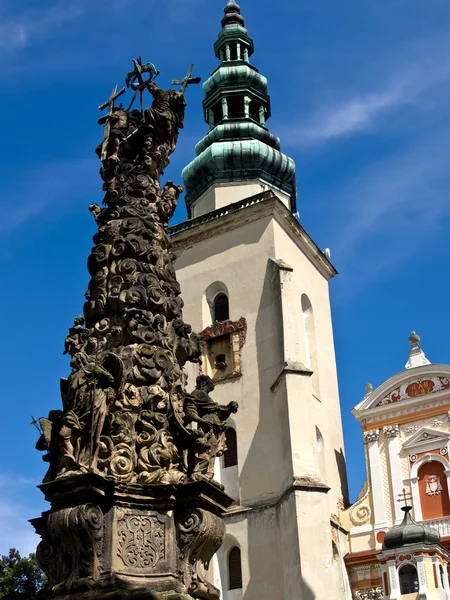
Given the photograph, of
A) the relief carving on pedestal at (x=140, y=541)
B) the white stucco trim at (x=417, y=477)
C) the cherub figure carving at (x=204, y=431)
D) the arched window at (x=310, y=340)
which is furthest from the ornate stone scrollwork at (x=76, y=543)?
the arched window at (x=310, y=340)

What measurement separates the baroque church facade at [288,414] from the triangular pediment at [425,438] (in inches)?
1.2

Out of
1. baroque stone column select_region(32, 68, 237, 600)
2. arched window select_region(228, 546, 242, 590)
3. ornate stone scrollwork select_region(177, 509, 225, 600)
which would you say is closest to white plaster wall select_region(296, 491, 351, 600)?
arched window select_region(228, 546, 242, 590)

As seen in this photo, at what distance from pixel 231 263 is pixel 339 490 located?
747cm

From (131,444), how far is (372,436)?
61.3ft

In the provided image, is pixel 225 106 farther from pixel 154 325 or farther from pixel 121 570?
pixel 121 570

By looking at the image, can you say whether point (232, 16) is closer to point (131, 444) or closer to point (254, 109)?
point (254, 109)

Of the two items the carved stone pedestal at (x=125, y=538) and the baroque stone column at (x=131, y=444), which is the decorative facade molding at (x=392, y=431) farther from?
the carved stone pedestal at (x=125, y=538)

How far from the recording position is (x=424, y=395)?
2419 centimetres

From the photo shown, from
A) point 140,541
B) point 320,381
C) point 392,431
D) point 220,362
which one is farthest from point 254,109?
point 140,541

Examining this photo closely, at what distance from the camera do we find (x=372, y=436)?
24.7m

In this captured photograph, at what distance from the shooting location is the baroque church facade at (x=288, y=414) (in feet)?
66.8

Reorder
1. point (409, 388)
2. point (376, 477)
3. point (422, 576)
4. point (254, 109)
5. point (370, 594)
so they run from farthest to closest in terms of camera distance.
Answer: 1. point (254, 109)
2. point (409, 388)
3. point (376, 477)
4. point (370, 594)
5. point (422, 576)

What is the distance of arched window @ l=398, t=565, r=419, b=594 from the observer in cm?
2069

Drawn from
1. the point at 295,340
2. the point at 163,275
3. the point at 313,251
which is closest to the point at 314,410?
the point at 295,340
